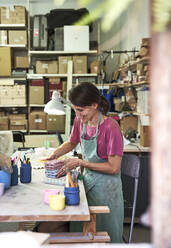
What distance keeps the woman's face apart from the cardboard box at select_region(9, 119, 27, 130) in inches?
127

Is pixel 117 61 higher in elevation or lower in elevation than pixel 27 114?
higher

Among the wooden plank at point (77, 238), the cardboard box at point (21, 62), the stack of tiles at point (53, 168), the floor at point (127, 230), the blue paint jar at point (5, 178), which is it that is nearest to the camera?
the wooden plank at point (77, 238)

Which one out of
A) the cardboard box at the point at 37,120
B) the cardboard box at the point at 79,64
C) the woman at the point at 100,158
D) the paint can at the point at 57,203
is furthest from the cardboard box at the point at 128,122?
the paint can at the point at 57,203

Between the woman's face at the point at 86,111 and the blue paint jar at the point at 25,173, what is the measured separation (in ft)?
1.56

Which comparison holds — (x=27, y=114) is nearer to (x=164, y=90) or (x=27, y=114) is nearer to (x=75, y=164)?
(x=75, y=164)

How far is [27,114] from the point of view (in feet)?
18.0

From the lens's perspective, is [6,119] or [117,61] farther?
[117,61]

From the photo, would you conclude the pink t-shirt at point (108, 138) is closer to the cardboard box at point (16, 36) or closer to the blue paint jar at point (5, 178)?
the blue paint jar at point (5, 178)

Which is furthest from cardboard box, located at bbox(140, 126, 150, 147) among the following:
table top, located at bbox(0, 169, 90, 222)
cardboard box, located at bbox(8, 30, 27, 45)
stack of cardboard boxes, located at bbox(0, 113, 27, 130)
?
cardboard box, located at bbox(8, 30, 27, 45)

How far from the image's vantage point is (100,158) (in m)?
2.09

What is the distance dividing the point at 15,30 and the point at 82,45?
126 centimetres

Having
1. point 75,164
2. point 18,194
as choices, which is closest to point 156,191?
point 18,194

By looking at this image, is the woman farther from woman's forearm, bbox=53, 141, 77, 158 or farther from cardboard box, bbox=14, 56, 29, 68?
cardboard box, bbox=14, 56, 29, 68

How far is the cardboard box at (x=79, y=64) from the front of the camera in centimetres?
520
